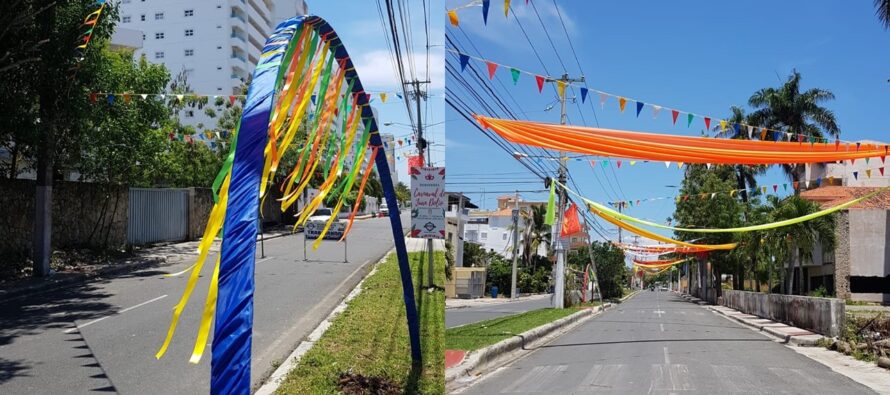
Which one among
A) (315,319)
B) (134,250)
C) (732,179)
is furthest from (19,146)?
(732,179)

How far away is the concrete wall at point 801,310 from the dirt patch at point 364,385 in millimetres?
12110

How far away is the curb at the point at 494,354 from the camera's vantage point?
9920 millimetres

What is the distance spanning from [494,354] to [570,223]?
Result: 1422 centimetres

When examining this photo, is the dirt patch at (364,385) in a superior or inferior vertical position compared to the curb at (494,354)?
superior

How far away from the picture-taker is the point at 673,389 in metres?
8.86

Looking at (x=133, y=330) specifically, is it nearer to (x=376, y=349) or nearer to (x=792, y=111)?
(x=376, y=349)

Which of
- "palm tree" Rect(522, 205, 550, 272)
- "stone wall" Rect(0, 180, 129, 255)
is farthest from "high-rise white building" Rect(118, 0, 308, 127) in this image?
"stone wall" Rect(0, 180, 129, 255)

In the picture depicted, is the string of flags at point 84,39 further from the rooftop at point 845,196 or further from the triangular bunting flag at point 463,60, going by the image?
the rooftop at point 845,196

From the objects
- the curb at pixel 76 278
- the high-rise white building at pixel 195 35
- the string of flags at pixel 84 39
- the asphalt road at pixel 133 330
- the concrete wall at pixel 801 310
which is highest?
the high-rise white building at pixel 195 35

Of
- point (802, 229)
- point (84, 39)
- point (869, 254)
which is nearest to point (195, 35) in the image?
point (84, 39)

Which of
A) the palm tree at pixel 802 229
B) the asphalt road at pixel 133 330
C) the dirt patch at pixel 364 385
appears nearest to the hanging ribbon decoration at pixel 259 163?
the dirt patch at pixel 364 385

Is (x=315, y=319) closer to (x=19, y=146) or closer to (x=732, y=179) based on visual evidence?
(x=19, y=146)

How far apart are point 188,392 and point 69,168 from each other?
17.5 m

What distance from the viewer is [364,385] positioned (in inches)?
296
